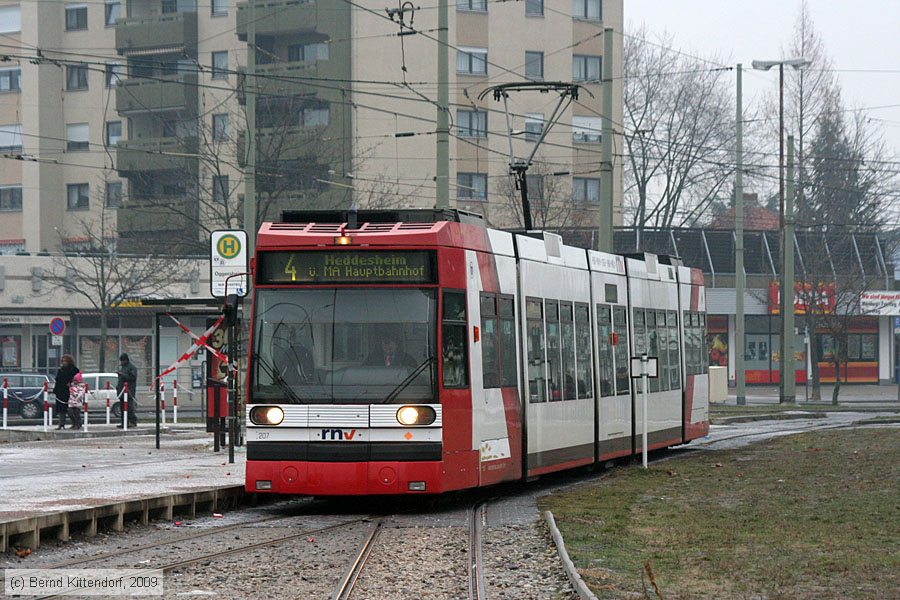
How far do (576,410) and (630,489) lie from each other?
1741mm

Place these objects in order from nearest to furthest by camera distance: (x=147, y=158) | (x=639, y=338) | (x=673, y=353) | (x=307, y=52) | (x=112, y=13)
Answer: (x=639, y=338) → (x=673, y=353) → (x=307, y=52) → (x=147, y=158) → (x=112, y=13)

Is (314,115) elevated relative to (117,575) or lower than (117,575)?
elevated

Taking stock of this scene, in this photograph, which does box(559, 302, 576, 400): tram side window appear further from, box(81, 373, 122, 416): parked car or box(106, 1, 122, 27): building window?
box(106, 1, 122, 27): building window

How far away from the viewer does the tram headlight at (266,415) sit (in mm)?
14961

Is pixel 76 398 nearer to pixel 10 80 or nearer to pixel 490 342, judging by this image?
pixel 490 342

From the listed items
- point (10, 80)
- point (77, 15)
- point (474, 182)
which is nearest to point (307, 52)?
point (474, 182)

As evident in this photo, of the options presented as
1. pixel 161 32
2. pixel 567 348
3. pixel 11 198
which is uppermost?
pixel 161 32

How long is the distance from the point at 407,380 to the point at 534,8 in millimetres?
52437

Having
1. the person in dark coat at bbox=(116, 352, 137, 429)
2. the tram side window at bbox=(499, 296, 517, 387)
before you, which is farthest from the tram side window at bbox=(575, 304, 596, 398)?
the person in dark coat at bbox=(116, 352, 137, 429)

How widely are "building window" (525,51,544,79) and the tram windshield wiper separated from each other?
169 ft

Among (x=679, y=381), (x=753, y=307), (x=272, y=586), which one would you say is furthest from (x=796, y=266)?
(x=272, y=586)

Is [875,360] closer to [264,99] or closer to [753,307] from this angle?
[753,307]

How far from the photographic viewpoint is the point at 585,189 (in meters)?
67.2

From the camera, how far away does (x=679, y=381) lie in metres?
24.6
